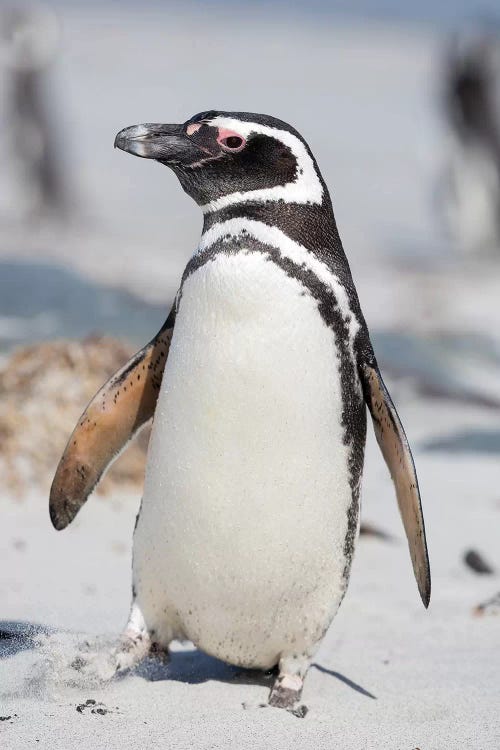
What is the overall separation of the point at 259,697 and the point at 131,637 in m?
0.35

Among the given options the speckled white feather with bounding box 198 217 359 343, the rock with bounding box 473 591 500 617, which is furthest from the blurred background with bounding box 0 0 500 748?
the speckled white feather with bounding box 198 217 359 343

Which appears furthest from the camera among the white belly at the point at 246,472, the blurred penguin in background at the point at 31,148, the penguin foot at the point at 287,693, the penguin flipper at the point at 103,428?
the blurred penguin in background at the point at 31,148

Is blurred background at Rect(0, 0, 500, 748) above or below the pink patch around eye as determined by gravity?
below

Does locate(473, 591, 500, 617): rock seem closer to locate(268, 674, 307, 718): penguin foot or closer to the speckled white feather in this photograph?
locate(268, 674, 307, 718): penguin foot

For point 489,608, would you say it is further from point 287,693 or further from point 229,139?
point 229,139

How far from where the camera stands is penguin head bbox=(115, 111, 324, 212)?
3002 mm

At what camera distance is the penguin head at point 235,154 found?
300 centimetres

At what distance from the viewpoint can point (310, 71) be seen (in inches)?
1570

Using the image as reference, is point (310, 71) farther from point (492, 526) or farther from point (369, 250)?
point (492, 526)

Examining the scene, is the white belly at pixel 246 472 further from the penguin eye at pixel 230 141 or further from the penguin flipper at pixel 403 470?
the penguin eye at pixel 230 141

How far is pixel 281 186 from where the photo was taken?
3.02 metres

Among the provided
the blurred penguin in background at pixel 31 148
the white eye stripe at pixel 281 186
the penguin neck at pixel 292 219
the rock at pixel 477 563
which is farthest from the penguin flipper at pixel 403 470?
the blurred penguin in background at pixel 31 148

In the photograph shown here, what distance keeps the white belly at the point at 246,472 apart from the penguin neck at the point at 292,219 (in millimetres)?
112

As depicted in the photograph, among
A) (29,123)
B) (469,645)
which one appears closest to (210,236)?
(469,645)
